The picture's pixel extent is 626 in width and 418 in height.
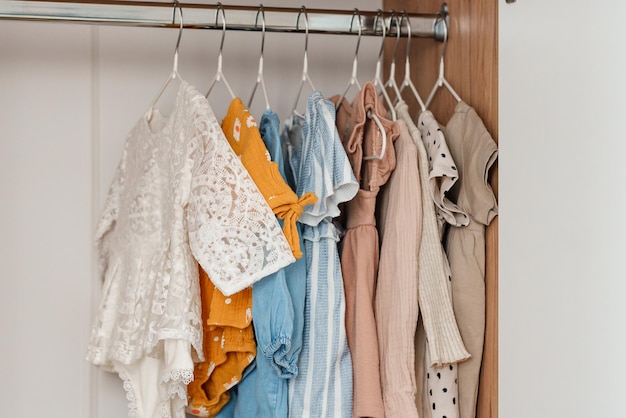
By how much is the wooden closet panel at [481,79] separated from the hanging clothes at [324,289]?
0.22 m

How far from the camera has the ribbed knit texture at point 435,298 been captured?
1216 mm

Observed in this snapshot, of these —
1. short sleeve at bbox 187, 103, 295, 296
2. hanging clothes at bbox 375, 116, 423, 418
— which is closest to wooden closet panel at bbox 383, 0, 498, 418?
hanging clothes at bbox 375, 116, 423, 418

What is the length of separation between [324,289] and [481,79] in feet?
1.41

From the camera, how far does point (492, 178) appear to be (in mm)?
1251

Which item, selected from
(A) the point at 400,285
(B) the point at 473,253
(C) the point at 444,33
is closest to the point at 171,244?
(A) the point at 400,285

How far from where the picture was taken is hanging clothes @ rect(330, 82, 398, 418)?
49.6 inches

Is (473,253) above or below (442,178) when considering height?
below

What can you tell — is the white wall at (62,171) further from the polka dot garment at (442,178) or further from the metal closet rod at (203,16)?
the polka dot garment at (442,178)

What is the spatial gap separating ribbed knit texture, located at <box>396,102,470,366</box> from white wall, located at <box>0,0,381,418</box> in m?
0.54

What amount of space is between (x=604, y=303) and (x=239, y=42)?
102cm

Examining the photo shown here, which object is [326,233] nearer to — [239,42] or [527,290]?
[527,290]

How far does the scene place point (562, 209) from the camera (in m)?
0.91

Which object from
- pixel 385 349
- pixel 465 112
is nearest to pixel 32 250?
pixel 385 349

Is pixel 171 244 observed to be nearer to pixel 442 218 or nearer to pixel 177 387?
pixel 177 387
